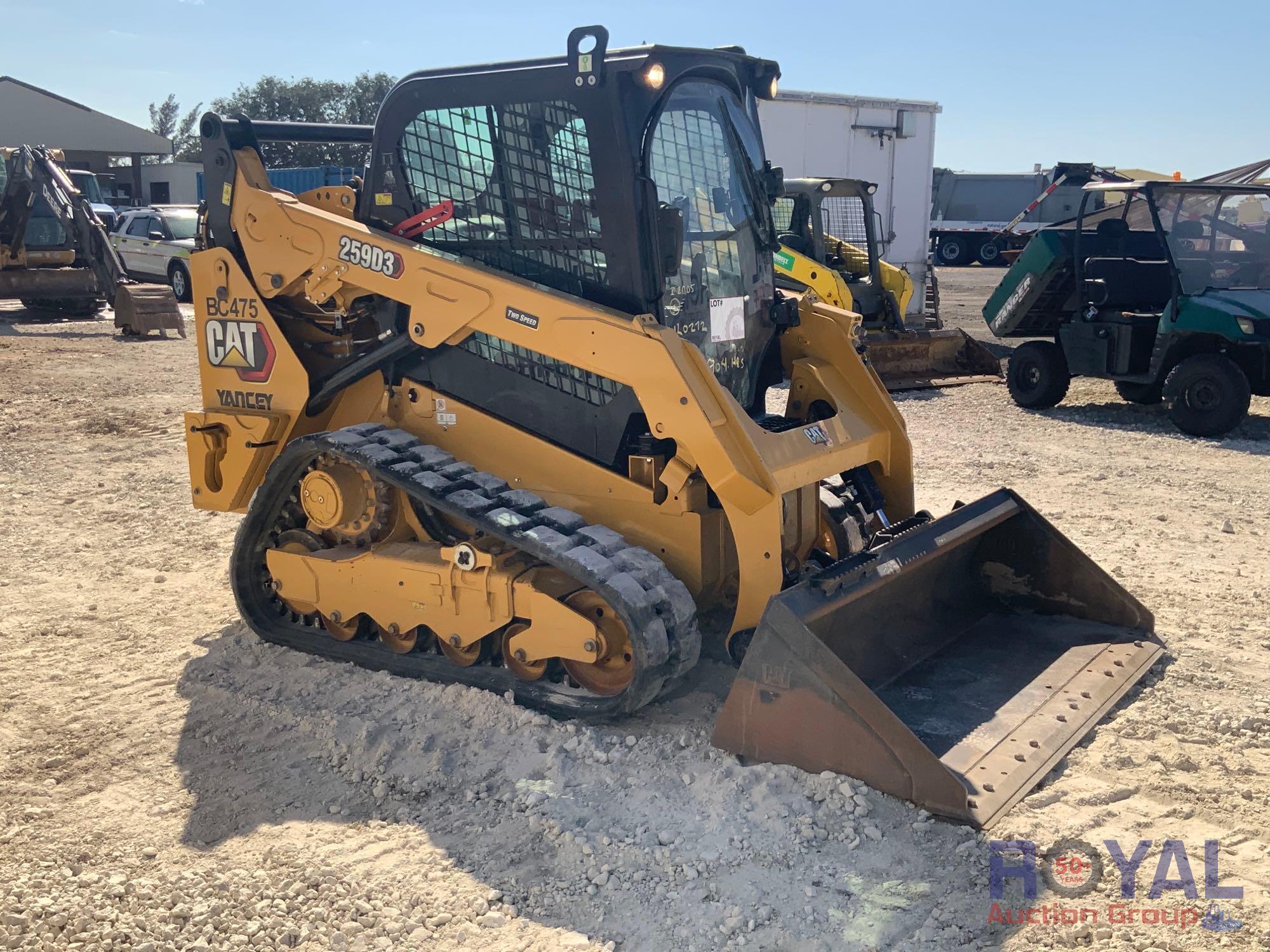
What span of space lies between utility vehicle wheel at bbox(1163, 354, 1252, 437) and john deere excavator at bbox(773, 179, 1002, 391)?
9.38 feet

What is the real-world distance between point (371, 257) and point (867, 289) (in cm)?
962

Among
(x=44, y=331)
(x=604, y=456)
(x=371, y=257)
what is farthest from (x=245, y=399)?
(x=44, y=331)

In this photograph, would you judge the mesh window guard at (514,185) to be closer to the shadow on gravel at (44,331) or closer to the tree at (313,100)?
the shadow on gravel at (44,331)

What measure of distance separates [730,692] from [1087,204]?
10.2m

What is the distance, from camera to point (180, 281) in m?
20.6

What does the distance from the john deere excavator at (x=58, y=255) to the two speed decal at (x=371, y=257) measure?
12836 millimetres

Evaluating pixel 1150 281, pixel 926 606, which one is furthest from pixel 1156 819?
pixel 1150 281

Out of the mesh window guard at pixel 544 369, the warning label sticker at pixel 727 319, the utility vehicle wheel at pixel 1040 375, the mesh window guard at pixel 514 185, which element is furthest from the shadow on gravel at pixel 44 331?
the warning label sticker at pixel 727 319

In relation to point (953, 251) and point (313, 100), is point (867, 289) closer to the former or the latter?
point (953, 251)

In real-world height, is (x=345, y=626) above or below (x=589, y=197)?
below

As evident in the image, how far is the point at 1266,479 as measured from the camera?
8.59 meters

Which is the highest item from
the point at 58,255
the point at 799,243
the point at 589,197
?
the point at 589,197

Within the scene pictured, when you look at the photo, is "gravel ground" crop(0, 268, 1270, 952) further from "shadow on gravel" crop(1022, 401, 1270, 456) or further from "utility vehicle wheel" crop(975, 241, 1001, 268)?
"utility vehicle wheel" crop(975, 241, 1001, 268)

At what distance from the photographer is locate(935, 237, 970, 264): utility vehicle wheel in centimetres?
3603
